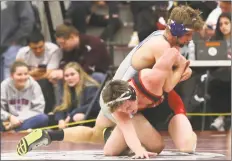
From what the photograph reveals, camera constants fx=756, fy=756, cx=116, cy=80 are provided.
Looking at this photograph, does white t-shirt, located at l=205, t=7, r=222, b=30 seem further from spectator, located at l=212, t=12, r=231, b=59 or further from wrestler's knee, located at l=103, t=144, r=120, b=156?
wrestler's knee, located at l=103, t=144, r=120, b=156

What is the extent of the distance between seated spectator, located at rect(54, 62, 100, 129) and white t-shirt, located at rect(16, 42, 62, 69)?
1.31 feet

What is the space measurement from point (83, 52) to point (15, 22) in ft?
4.46

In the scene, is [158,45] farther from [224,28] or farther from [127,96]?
[224,28]

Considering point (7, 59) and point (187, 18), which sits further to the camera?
point (7, 59)

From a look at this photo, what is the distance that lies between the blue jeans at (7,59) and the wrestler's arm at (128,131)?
3374 millimetres

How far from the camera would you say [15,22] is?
8.05 meters

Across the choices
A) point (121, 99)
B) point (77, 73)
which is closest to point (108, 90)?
point (121, 99)

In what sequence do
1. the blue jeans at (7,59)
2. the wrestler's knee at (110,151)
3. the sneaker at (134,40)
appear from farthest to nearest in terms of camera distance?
the blue jeans at (7,59), the sneaker at (134,40), the wrestler's knee at (110,151)

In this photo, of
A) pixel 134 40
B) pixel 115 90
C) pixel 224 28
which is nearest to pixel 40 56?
pixel 134 40

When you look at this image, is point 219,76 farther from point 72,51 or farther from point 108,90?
point 108,90

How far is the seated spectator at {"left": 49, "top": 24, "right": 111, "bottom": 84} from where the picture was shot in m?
6.89

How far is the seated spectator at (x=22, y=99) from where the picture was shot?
6816 millimetres

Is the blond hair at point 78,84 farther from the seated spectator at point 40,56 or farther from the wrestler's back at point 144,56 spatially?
the wrestler's back at point 144,56

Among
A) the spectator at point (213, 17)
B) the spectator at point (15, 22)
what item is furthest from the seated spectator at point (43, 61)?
the spectator at point (213, 17)
